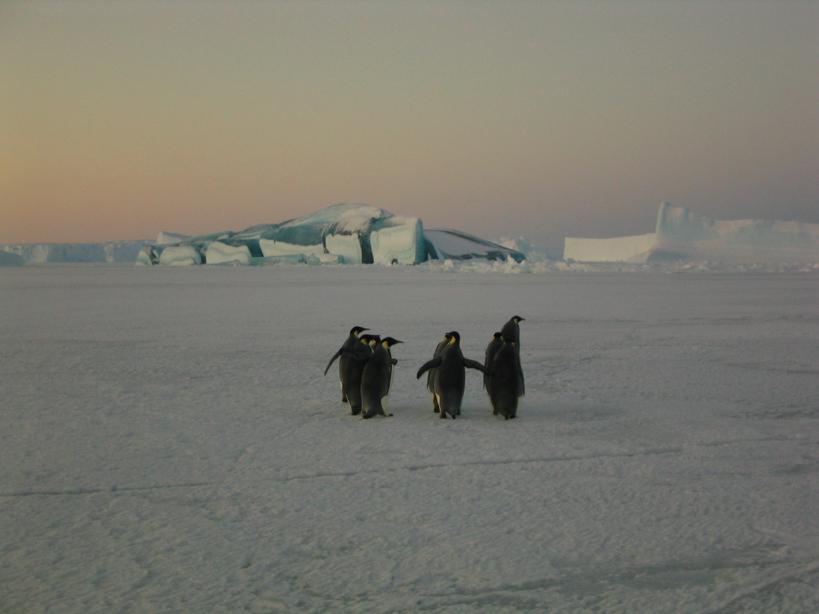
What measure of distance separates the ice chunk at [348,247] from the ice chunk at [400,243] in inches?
46.5

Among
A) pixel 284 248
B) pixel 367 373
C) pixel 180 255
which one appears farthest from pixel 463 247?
pixel 367 373

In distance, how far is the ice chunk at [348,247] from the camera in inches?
1780

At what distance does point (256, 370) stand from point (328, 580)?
455 cm

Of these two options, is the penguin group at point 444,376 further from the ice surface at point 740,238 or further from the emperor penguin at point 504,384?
the ice surface at point 740,238

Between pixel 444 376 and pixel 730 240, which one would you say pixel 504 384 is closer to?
pixel 444 376

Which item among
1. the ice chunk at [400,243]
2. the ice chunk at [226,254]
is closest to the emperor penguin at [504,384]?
the ice chunk at [400,243]

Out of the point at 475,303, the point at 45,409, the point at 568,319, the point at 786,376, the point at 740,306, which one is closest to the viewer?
the point at 45,409

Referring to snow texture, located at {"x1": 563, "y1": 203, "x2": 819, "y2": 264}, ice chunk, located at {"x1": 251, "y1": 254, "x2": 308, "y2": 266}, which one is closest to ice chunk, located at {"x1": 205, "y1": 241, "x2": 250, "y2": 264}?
ice chunk, located at {"x1": 251, "y1": 254, "x2": 308, "y2": 266}

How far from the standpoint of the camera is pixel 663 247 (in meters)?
45.0

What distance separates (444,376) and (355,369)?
56 centimetres

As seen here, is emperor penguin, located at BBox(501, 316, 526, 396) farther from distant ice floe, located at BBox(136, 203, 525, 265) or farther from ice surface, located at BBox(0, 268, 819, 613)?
distant ice floe, located at BBox(136, 203, 525, 265)

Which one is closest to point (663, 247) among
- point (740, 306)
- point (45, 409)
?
point (740, 306)

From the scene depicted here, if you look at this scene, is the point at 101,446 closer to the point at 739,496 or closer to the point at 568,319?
the point at 739,496

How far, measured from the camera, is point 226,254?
152 ft
